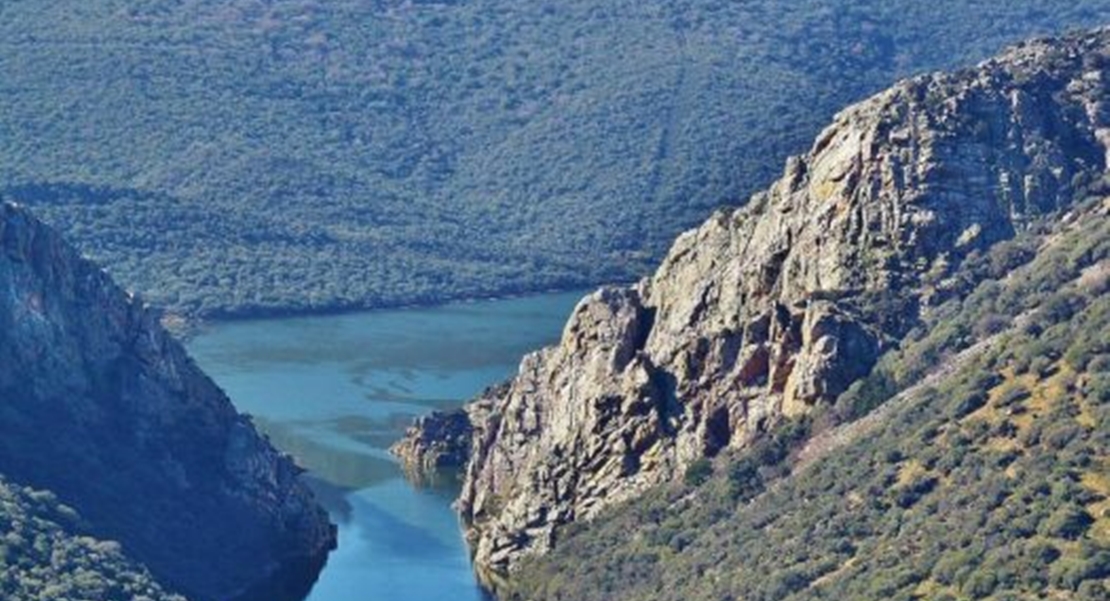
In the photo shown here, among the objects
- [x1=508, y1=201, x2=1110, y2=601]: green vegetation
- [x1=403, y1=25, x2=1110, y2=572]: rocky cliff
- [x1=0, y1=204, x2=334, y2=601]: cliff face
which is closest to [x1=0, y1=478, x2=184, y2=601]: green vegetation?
[x1=0, y1=204, x2=334, y2=601]: cliff face

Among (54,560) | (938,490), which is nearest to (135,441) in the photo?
(54,560)

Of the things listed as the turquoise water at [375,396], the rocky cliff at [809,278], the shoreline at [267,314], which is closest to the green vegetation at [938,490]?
the rocky cliff at [809,278]

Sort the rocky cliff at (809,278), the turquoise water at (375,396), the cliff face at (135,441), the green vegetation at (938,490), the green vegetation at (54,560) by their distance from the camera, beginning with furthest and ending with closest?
the turquoise water at (375,396) < the cliff face at (135,441) < the rocky cliff at (809,278) < the green vegetation at (54,560) < the green vegetation at (938,490)

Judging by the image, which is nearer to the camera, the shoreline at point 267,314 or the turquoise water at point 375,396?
the turquoise water at point 375,396

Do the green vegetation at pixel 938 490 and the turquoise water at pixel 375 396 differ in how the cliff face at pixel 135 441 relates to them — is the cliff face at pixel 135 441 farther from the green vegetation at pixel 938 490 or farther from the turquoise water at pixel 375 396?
the green vegetation at pixel 938 490

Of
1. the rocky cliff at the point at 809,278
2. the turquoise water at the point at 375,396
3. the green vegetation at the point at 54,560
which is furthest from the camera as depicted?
the turquoise water at the point at 375,396

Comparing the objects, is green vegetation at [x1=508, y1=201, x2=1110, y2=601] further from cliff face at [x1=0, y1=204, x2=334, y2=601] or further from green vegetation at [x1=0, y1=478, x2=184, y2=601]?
green vegetation at [x1=0, y1=478, x2=184, y2=601]

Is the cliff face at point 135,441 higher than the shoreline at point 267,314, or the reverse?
the cliff face at point 135,441

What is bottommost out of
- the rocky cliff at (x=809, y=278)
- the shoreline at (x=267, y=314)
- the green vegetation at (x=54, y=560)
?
the shoreline at (x=267, y=314)
